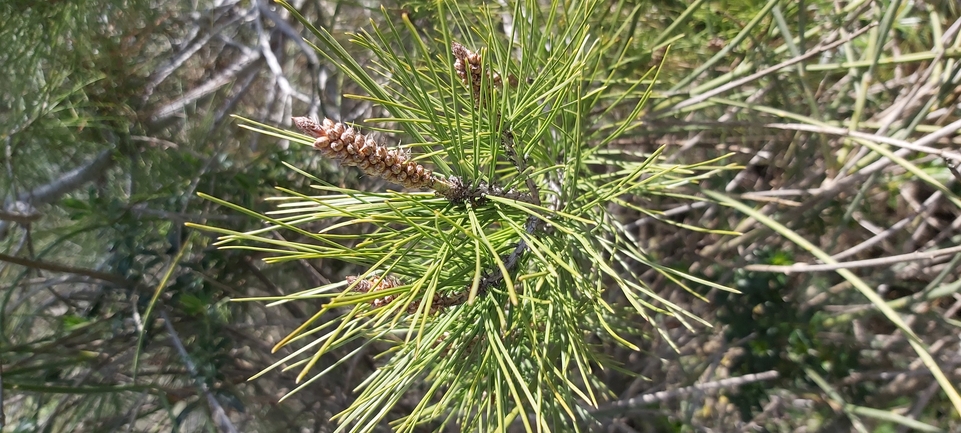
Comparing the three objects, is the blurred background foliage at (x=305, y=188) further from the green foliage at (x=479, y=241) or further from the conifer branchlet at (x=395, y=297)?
the conifer branchlet at (x=395, y=297)

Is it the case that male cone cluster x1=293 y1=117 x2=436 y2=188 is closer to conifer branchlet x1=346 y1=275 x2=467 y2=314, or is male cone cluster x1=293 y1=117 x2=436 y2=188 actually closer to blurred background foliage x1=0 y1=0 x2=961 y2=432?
conifer branchlet x1=346 y1=275 x2=467 y2=314

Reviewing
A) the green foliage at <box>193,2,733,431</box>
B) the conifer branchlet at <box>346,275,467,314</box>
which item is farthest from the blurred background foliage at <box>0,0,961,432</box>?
the conifer branchlet at <box>346,275,467,314</box>

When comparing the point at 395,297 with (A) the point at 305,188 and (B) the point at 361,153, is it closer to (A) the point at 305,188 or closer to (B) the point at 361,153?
(B) the point at 361,153

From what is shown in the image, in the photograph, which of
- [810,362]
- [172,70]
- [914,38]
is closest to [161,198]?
[172,70]

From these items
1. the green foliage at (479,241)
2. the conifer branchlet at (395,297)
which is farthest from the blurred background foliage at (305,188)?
the conifer branchlet at (395,297)

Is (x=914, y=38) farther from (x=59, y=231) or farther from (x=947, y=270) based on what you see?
(x=59, y=231)

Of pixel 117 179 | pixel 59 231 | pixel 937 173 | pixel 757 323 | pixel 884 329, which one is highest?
pixel 117 179
